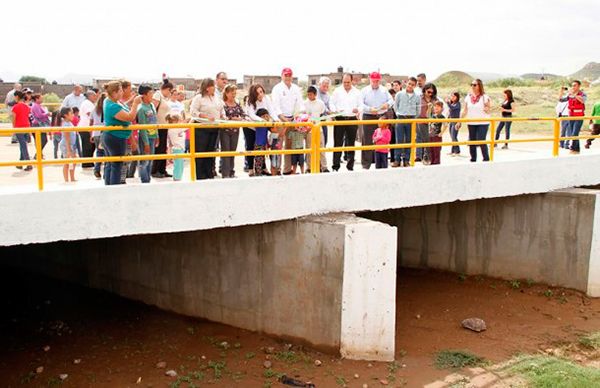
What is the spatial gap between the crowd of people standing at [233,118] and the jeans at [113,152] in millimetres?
12

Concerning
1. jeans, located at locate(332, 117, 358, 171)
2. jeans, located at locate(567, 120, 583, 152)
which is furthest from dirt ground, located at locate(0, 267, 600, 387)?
jeans, located at locate(567, 120, 583, 152)

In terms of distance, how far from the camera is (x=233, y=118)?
10266 millimetres

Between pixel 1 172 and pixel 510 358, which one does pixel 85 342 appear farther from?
pixel 510 358

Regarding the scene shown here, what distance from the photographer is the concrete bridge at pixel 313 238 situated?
26.9 ft

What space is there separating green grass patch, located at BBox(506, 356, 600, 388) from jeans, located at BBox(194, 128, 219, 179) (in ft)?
16.9

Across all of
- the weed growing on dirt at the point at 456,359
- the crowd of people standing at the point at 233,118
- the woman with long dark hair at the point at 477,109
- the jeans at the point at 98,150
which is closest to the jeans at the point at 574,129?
the crowd of people standing at the point at 233,118

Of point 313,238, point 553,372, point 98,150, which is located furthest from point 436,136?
point 98,150

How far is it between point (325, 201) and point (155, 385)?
3.46 meters

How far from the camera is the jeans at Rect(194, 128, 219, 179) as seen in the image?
9.48m

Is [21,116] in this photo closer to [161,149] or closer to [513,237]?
[161,149]

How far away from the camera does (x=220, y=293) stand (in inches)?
410

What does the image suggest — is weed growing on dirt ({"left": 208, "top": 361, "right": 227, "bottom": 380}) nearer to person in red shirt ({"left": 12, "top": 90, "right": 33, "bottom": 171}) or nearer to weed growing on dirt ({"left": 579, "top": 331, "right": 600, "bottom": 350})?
person in red shirt ({"left": 12, "top": 90, "right": 33, "bottom": 171})

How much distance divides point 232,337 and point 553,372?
15.2 feet

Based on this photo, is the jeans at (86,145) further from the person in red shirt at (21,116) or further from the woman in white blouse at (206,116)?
the woman in white blouse at (206,116)
